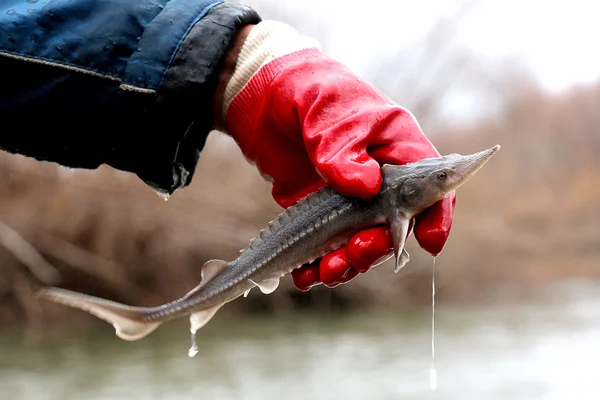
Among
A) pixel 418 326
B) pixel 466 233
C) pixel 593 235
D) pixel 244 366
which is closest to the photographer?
pixel 244 366

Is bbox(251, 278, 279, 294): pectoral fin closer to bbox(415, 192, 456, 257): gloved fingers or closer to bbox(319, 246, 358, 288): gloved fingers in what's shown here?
bbox(319, 246, 358, 288): gloved fingers

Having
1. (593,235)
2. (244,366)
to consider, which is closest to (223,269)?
(244,366)

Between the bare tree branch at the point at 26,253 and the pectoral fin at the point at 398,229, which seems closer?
the pectoral fin at the point at 398,229

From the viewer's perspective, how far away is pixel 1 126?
1523 mm

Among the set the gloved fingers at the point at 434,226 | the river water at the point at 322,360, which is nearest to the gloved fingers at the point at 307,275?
the gloved fingers at the point at 434,226

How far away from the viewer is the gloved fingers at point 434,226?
1.41 meters

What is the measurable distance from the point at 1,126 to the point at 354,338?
6.00m

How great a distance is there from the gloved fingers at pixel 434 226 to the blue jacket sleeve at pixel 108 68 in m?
0.52

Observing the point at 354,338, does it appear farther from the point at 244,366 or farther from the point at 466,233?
the point at 466,233

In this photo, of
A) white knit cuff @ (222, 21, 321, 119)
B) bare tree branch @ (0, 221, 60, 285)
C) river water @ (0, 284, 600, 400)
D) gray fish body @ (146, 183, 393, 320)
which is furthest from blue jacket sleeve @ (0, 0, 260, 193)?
bare tree branch @ (0, 221, 60, 285)

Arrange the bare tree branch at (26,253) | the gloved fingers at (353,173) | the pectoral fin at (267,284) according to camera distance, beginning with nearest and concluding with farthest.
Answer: the gloved fingers at (353,173), the pectoral fin at (267,284), the bare tree branch at (26,253)

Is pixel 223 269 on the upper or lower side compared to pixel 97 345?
upper

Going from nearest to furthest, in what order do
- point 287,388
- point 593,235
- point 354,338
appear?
1. point 287,388
2. point 354,338
3. point 593,235

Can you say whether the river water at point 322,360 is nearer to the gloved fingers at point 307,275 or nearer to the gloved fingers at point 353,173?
the gloved fingers at point 307,275
